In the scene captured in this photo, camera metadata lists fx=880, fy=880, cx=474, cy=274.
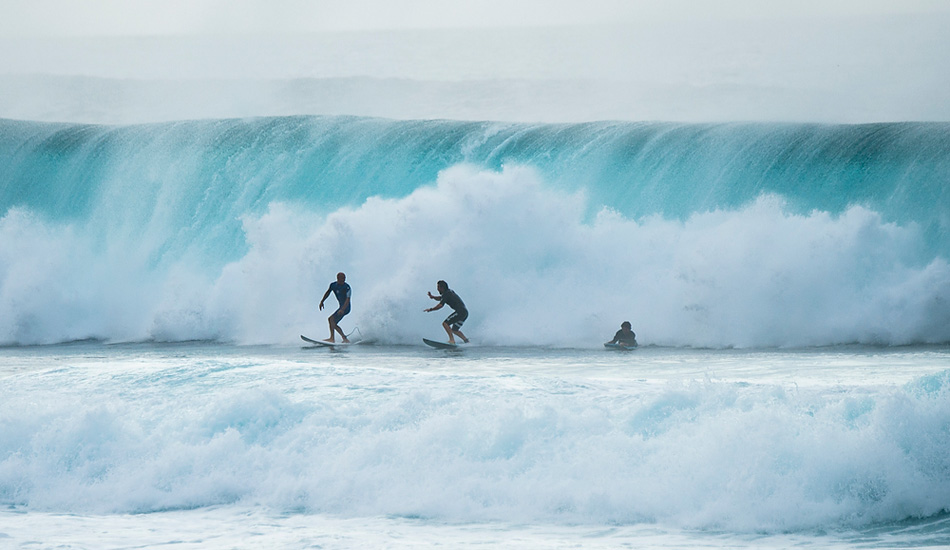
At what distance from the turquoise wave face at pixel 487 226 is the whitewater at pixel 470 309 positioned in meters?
0.05

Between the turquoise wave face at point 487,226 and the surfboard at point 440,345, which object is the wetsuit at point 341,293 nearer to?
the turquoise wave face at point 487,226

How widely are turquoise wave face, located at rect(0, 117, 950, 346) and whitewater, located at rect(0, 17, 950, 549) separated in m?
0.05

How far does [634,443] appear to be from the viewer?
5.77 m

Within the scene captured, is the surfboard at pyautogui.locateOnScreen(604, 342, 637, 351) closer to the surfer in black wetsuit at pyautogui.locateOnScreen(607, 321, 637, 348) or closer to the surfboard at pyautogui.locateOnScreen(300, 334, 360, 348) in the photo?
the surfer in black wetsuit at pyautogui.locateOnScreen(607, 321, 637, 348)

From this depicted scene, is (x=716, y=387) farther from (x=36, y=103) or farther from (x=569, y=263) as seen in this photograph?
(x=36, y=103)

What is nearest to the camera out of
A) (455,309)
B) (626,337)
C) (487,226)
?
(626,337)

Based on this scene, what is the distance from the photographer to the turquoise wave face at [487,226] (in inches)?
482

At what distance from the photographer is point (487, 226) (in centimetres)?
1322

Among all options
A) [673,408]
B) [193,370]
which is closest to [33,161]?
[193,370]

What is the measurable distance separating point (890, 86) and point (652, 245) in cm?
592

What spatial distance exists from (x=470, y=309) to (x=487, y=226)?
51.7 inches

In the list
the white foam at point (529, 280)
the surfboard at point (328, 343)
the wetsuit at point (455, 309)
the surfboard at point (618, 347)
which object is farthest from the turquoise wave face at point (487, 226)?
the surfboard at point (618, 347)

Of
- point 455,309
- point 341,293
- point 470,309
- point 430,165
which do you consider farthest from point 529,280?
point 430,165

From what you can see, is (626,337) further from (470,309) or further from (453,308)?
(470,309)
